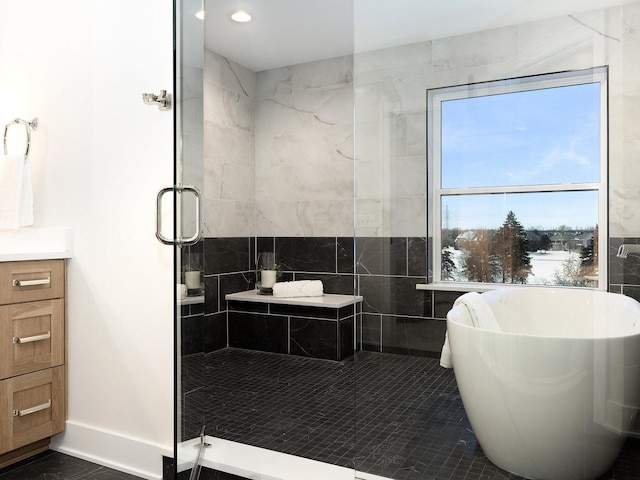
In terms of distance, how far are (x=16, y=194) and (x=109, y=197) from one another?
0.57m

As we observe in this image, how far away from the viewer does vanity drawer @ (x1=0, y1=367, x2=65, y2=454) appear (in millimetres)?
2133

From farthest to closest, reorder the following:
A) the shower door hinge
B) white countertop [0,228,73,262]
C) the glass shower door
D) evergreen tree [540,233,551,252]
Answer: white countertop [0,228,73,262]
the shower door hinge
the glass shower door
evergreen tree [540,233,551,252]

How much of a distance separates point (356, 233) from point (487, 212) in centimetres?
45

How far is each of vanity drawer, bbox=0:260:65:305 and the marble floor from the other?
0.73 meters

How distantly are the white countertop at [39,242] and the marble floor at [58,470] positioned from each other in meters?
0.91

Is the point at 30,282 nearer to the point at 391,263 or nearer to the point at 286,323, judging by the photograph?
the point at 391,263

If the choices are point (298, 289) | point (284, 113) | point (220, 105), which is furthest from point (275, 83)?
point (298, 289)

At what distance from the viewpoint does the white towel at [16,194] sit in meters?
2.46

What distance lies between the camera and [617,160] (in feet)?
4.19

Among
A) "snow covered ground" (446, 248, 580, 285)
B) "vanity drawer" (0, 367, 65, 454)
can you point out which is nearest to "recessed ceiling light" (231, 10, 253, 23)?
"vanity drawer" (0, 367, 65, 454)

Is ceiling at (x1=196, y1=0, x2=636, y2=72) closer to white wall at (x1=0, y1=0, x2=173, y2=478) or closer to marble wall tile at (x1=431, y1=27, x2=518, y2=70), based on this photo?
marble wall tile at (x1=431, y1=27, x2=518, y2=70)

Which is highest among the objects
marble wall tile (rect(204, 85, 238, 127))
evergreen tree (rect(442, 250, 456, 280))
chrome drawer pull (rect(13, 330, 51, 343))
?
marble wall tile (rect(204, 85, 238, 127))

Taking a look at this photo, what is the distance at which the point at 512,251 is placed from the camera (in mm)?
1406

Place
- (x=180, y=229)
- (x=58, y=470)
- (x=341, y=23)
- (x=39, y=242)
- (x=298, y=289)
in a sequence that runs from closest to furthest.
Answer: (x=180, y=229)
(x=58, y=470)
(x=39, y=242)
(x=341, y=23)
(x=298, y=289)
